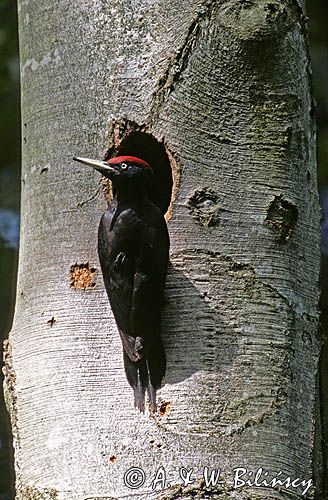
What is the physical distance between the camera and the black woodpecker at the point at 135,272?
2.01 m

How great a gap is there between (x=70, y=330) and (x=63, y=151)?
0.36 meters

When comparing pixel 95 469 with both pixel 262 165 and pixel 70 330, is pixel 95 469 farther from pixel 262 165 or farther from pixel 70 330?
pixel 262 165

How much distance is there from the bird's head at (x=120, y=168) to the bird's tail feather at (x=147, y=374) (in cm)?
31

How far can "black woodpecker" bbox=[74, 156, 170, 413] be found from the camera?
2006 millimetres

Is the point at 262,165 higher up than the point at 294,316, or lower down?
higher up

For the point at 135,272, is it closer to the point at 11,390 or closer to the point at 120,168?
the point at 120,168

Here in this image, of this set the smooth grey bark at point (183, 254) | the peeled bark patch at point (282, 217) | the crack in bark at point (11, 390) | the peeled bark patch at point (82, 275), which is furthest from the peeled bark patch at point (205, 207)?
the crack in bark at point (11, 390)

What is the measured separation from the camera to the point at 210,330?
2.04 meters

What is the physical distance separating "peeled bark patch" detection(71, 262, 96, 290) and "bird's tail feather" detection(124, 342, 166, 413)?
0.56ft

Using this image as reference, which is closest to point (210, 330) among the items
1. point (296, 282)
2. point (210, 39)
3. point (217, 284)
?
point (217, 284)

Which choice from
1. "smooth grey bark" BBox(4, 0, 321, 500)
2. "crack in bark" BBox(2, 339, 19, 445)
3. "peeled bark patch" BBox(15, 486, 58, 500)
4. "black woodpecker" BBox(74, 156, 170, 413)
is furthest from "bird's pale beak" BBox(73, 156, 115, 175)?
"peeled bark patch" BBox(15, 486, 58, 500)

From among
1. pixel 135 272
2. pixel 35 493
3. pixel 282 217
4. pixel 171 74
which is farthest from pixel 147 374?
pixel 171 74

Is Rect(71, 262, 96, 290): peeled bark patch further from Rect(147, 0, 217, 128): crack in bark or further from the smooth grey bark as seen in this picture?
Rect(147, 0, 217, 128): crack in bark

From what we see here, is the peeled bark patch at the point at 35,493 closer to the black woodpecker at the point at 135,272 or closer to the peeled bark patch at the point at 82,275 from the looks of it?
the black woodpecker at the point at 135,272
